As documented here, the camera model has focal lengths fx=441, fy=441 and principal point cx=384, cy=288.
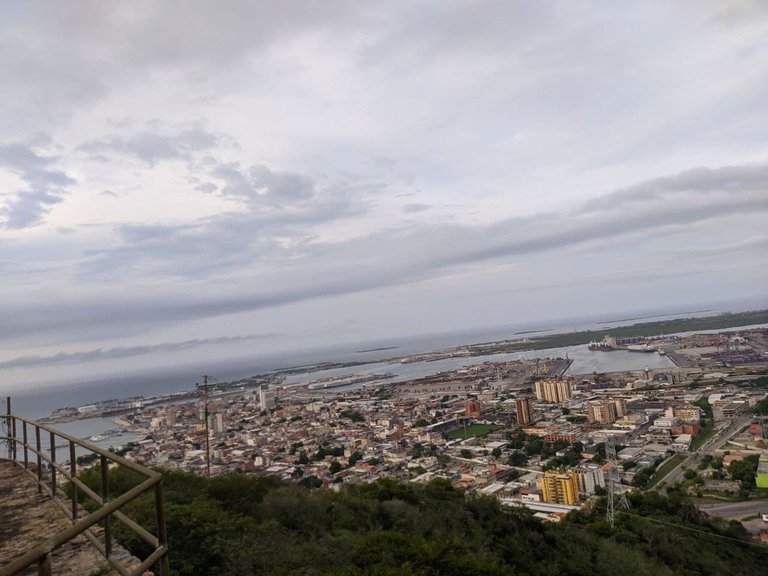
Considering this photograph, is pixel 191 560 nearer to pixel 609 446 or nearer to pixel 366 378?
pixel 609 446

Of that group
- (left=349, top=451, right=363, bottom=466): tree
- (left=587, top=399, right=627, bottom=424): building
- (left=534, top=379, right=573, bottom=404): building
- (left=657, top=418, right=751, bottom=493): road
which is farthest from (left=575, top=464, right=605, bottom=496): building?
(left=534, top=379, right=573, bottom=404): building

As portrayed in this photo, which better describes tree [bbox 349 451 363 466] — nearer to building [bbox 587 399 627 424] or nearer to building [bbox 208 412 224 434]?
building [bbox 208 412 224 434]

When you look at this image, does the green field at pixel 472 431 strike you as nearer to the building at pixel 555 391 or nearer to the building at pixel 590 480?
the building at pixel 590 480

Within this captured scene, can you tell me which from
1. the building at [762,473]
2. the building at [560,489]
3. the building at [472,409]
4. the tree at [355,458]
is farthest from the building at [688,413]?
the tree at [355,458]

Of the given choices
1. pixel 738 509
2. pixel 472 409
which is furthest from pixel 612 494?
pixel 472 409

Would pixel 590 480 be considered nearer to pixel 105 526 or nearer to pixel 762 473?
pixel 762 473
